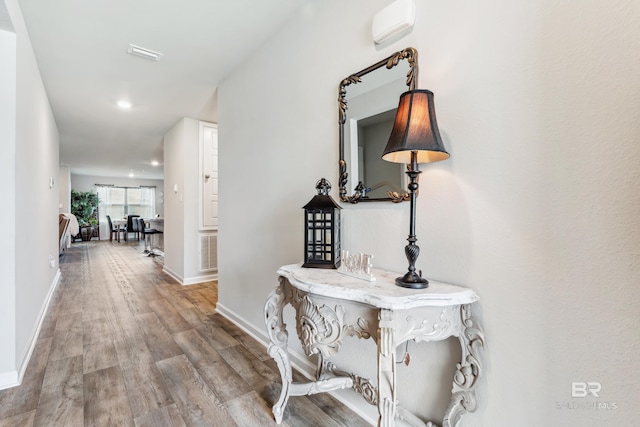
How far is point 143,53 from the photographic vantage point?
96.5 inches

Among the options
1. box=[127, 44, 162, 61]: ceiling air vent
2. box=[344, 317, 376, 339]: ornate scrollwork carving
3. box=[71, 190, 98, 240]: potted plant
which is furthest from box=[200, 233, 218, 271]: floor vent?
box=[71, 190, 98, 240]: potted plant

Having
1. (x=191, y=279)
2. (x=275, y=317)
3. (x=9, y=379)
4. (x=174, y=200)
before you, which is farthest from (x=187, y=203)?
(x=275, y=317)

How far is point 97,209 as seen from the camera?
1067 cm

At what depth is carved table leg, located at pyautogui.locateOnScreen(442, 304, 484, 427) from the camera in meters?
1.06

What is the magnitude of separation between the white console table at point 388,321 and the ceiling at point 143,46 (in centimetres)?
187

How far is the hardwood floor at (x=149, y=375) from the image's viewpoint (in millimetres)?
1510

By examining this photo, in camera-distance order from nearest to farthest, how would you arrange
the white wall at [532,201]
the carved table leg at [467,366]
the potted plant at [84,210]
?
the white wall at [532,201] → the carved table leg at [467,366] → the potted plant at [84,210]

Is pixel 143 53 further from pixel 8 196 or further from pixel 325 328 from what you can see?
pixel 325 328

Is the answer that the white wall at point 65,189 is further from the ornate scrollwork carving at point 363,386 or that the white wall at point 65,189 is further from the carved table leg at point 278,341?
the ornate scrollwork carving at point 363,386

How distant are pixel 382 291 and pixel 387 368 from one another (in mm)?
246

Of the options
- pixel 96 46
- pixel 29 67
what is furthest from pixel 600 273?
pixel 29 67

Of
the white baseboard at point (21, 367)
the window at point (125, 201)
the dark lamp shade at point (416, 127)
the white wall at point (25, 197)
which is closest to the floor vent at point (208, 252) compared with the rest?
the white wall at point (25, 197)

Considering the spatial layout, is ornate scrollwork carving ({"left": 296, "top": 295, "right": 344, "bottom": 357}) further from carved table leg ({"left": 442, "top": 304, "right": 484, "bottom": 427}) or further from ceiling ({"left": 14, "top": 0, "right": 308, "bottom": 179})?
ceiling ({"left": 14, "top": 0, "right": 308, "bottom": 179})

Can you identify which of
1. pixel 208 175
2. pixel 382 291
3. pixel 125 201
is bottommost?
pixel 382 291
